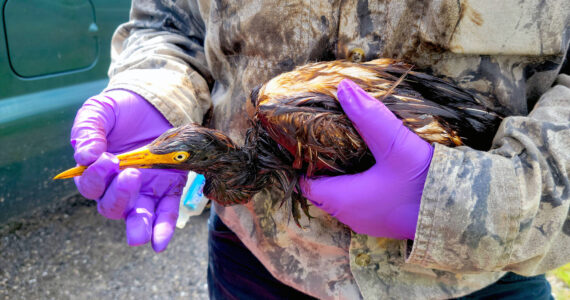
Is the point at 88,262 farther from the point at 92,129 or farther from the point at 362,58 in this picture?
the point at 362,58

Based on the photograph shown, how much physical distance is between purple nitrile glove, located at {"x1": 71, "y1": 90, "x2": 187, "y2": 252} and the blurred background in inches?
81.1

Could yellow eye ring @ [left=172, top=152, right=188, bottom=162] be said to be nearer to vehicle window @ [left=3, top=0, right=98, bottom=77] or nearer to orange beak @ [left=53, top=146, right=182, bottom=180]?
orange beak @ [left=53, top=146, right=182, bottom=180]

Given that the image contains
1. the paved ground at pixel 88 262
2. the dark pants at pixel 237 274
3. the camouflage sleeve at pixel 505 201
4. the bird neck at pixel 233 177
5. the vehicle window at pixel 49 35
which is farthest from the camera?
the paved ground at pixel 88 262

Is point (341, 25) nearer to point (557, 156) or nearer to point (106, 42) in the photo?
point (557, 156)

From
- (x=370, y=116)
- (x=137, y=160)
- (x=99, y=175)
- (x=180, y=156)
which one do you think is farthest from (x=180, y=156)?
(x=370, y=116)

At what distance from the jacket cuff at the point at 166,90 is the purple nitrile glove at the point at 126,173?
0.12 feet

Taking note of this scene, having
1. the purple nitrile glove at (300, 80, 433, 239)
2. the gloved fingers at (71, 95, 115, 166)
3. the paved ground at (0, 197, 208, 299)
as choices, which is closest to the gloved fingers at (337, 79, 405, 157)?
the purple nitrile glove at (300, 80, 433, 239)

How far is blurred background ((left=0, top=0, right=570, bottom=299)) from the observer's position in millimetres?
3127

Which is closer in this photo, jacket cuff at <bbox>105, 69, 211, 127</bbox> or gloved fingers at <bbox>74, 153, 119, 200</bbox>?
gloved fingers at <bbox>74, 153, 119, 200</bbox>

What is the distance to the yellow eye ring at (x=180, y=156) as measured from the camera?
129 cm

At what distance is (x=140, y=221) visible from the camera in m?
1.36

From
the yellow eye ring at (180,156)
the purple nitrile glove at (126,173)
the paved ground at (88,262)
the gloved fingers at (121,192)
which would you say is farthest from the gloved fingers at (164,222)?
the paved ground at (88,262)

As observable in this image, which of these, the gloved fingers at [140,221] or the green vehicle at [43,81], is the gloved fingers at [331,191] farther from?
the green vehicle at [43,81]

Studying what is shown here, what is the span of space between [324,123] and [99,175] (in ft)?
2.14
